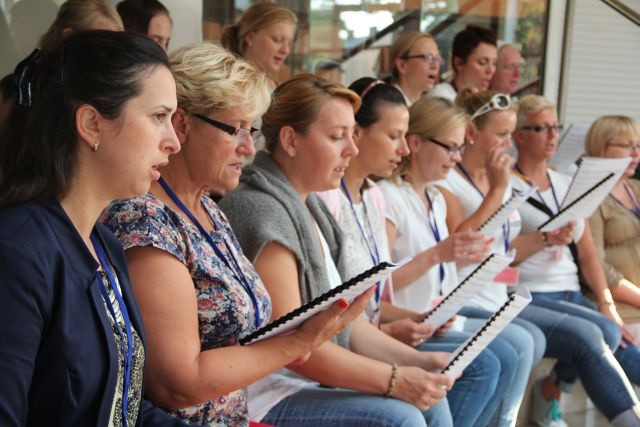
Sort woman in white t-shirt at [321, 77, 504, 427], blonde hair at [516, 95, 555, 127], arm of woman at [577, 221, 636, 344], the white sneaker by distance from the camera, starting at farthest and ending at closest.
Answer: blonde hair at [516, 95, 555, 127], arm of woman at [577, 221, 636, 344], the white sneaker, woman in white t-shirt at [321, 77, 504, 427]

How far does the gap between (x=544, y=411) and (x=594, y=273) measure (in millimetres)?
788

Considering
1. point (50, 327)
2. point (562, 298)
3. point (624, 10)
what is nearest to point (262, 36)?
point (562, 298)

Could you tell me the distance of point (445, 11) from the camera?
675 cm

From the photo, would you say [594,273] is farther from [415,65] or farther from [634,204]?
[415,65]

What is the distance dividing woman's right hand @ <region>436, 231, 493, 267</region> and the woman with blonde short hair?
4.97 feet

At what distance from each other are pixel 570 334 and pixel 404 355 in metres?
1.44

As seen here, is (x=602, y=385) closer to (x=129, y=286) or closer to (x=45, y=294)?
(x=129, y=286)

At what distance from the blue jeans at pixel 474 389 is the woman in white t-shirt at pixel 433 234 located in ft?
0.50

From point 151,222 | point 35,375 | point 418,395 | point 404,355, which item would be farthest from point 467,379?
point 35,375

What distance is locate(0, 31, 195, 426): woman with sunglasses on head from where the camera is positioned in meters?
1.49

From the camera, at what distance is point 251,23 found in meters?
4.53

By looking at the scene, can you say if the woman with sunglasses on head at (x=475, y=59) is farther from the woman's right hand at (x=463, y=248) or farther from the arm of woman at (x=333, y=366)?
the arm of woman at (x=333, y=366)

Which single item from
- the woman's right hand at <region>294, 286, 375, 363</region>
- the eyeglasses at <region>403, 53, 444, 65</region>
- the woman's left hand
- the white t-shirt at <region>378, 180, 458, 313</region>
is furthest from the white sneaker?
the woman's right hand at <region>294, 286, 375, 363</region>

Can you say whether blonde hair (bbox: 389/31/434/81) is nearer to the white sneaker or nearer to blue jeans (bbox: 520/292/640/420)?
blue jeans (bbox: 520/292/640/420)
